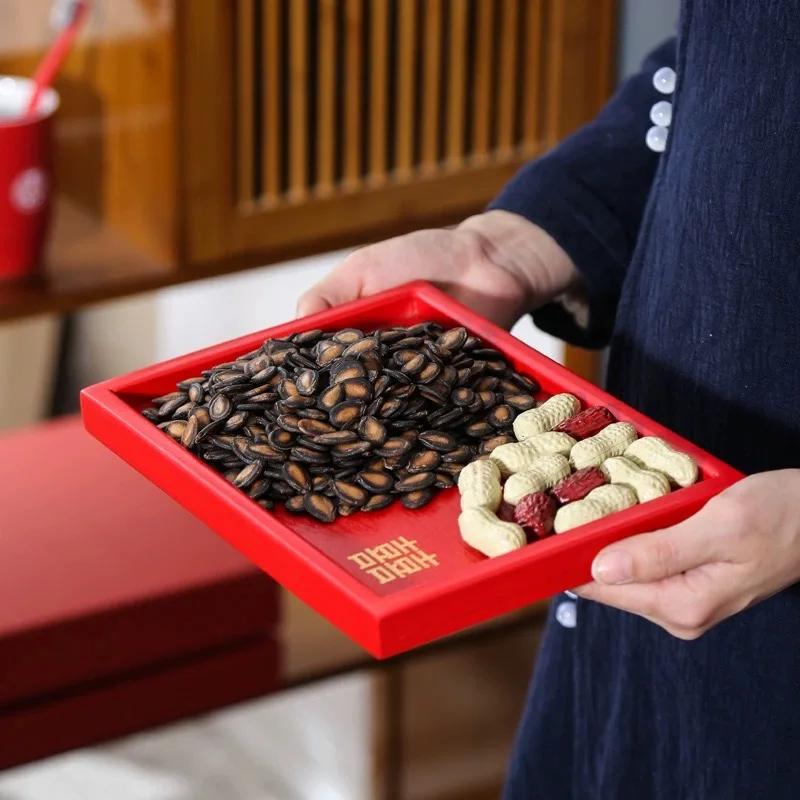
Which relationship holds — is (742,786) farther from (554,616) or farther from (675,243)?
(675,243)

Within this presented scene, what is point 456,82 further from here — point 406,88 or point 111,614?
point 111,614

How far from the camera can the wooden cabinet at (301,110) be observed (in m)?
1.47

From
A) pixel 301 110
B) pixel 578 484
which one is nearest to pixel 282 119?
pixel 301 110

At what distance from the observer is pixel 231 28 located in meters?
1.45

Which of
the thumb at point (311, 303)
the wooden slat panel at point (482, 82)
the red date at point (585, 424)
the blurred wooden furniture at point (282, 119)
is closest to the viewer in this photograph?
the red date at point (585, 424)

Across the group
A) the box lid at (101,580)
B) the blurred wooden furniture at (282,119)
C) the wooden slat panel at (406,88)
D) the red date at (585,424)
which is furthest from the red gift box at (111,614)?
the red date at (585,424)

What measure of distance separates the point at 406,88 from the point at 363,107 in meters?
0.05

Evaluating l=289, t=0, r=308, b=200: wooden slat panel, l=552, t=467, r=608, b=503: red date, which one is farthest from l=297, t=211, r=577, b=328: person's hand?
l=289, t=0, r=308, b=200: wooden slat panel

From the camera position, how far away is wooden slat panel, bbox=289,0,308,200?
1.48 m

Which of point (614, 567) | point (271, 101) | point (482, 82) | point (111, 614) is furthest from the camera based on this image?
point (482, 82)

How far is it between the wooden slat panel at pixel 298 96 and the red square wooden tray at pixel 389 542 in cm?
66

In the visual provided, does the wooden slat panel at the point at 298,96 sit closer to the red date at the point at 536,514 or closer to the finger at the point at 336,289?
the finger at the point at 336,289

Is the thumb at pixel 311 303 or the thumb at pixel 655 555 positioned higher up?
the thumb at pixel 311 303

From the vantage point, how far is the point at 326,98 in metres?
1.53
